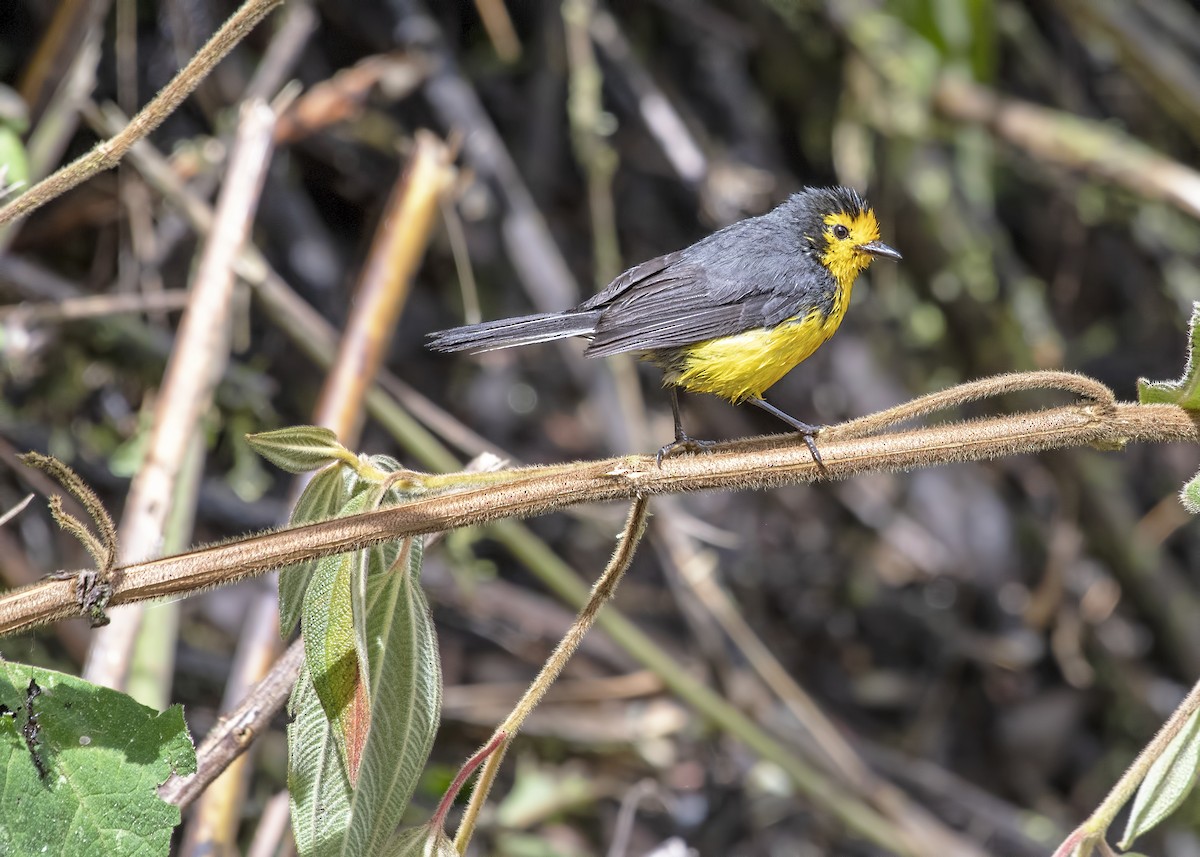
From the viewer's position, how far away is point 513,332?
243 cm

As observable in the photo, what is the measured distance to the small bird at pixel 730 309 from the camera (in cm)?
261

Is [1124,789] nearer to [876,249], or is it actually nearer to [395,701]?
[395,701]

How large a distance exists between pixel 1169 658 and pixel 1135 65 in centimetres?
206

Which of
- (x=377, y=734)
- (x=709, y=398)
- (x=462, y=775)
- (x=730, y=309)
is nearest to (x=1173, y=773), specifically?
(x=462, y=775)

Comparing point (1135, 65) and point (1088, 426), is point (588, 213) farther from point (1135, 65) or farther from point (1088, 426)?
point (1088, 426)

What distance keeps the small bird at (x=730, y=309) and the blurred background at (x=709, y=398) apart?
0.47 meters

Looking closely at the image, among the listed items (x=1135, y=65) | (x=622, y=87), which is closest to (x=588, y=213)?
(x=622, y=87)

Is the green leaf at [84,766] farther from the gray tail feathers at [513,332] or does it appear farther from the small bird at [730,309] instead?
the small bird at [730,309]

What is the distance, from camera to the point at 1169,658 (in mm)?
4301

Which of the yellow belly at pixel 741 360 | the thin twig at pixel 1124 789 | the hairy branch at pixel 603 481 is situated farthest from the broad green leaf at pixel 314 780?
the yellow belly at pixel 741 360

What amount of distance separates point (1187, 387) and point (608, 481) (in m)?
0.77

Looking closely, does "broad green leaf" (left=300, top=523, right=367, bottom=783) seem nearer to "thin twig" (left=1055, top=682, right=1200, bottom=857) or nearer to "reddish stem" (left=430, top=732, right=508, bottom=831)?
"reddish stem" (left=430, top=732, right=508, bottom=831)

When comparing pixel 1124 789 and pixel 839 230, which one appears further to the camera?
pixel 839 230

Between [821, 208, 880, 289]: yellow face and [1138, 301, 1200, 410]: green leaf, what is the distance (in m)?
1.30
